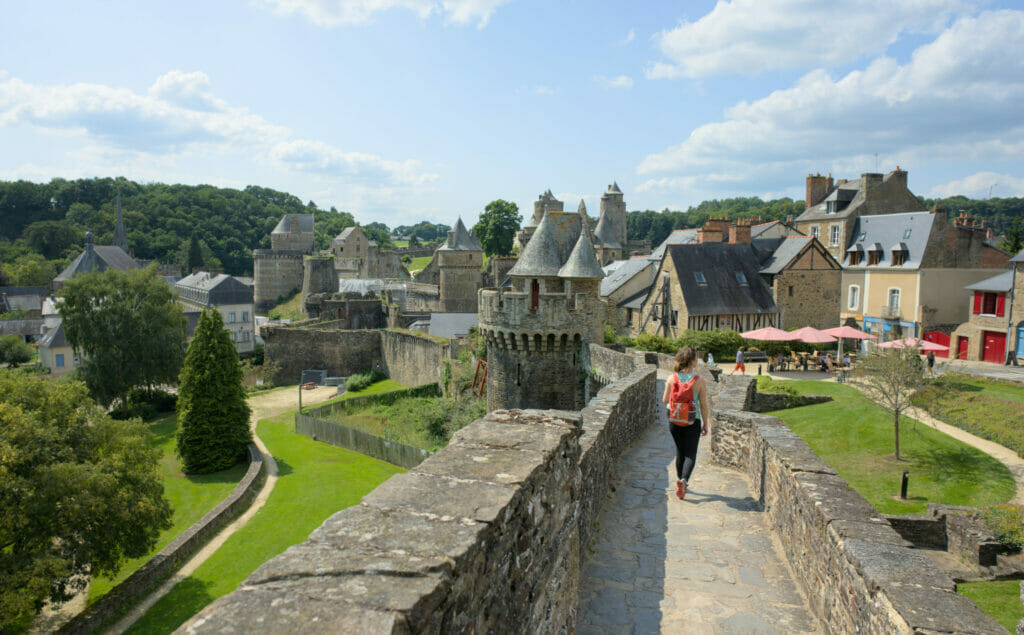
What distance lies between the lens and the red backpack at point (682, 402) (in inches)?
282

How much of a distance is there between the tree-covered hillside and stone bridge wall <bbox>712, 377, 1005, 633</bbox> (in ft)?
341

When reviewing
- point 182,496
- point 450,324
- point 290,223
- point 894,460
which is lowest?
point 182,496

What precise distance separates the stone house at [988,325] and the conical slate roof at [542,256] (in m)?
22.1

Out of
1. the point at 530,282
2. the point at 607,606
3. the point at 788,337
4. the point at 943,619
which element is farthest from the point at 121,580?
the point at 788,337

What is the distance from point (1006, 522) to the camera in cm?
1117

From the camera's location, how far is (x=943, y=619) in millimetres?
3355

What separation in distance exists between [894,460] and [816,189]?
3652 cm

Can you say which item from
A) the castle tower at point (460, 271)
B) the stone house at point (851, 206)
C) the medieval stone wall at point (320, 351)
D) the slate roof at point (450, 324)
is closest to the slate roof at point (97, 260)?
the medieval stone wall at point (320, 351)

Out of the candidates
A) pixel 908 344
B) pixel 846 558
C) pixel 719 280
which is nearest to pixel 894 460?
pixel 908 344

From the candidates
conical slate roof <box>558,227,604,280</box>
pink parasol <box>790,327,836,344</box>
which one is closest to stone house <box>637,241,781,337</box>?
pink parasol <box>790,327,836,344</box>

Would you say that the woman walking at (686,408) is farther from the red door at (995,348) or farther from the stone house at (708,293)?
the red door at (995,348)

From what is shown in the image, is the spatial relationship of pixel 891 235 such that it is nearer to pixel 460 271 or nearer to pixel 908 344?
pixel 908 344

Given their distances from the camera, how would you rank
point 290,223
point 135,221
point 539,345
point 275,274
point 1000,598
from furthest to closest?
point 135,221
point 290,223
point 275,274
point 539,345
point 1000,598

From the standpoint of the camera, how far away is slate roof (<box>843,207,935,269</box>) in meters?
34.4
